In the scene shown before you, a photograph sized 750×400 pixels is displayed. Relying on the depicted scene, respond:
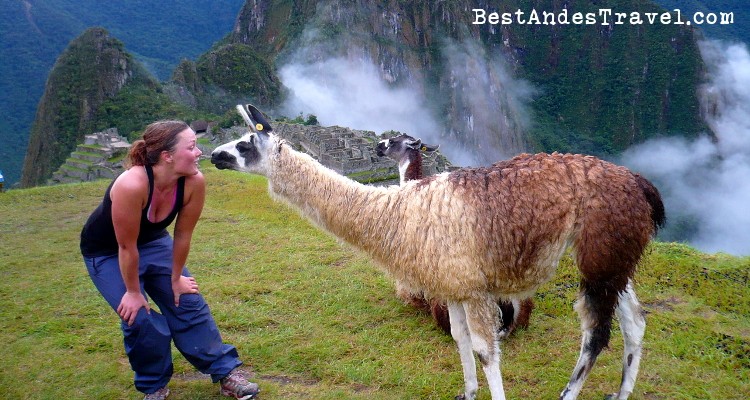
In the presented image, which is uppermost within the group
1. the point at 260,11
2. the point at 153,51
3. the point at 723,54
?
the point at 260,11

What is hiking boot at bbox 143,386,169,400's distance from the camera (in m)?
3.37

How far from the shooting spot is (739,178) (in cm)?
7612

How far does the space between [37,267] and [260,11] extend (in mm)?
92404

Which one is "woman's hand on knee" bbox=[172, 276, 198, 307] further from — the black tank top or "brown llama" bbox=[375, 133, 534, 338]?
"brown llama" bbox=[375, 133, 534, 338]

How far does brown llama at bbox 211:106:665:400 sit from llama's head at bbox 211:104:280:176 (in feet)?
2.47

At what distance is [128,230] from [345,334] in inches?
82.4

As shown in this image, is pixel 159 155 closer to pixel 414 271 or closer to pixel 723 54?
pixel 414 271

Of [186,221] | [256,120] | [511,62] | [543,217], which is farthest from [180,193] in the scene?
[511,62]

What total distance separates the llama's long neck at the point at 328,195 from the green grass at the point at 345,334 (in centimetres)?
105

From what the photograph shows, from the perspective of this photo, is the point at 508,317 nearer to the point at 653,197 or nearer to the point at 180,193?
the point at 653,197

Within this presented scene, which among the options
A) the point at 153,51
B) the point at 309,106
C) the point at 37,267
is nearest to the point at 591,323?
the point at 37,267

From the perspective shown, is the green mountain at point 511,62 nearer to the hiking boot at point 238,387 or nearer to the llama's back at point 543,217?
the hiking boot at point 238,387

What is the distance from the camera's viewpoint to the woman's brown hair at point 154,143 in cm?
291

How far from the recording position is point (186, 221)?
10.4 feet
